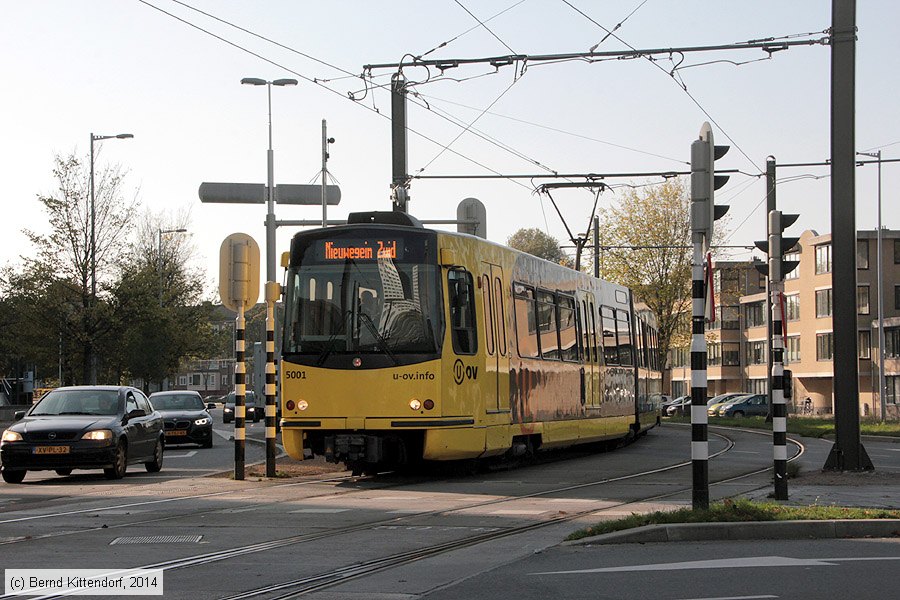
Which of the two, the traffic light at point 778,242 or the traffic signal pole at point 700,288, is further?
the traffic light at point 778,242

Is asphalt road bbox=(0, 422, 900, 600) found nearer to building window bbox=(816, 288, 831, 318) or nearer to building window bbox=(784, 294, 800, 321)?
building window bbox=(816, 288, 831, 318)

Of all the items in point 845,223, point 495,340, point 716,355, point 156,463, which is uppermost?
point 845,223

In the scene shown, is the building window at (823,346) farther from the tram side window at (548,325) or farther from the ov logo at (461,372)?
the ov logo at (461,372)

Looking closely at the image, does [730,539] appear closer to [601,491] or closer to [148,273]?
[601,491]

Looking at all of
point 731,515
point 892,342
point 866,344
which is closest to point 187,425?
point 731,515

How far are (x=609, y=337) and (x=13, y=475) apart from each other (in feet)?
41.3

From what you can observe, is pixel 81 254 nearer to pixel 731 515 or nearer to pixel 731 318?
pixel 731 515

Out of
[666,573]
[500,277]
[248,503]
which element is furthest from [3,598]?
[500,277]

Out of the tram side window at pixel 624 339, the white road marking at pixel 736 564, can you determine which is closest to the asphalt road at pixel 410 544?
the white road marking at pixel 736 564

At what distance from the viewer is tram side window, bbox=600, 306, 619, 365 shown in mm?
27453

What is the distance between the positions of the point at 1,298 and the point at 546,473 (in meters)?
32.7

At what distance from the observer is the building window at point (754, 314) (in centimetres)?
11038

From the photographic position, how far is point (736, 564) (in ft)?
31.6

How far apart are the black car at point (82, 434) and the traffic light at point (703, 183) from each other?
440 inches
